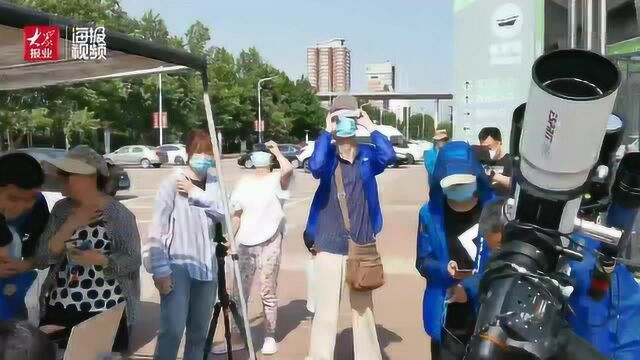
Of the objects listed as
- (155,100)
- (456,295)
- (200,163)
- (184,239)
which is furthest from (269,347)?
(155,100)

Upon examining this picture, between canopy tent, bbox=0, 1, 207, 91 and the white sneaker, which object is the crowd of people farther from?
canopy tent, bbox=0, 1, 207, 91

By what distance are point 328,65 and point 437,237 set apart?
135631mm

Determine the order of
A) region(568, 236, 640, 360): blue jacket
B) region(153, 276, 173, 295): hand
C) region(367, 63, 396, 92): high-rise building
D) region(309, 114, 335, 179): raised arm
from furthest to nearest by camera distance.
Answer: region(367, 63, 396, 92): high-rise building < region(309, 114, 335, 179): raised arm < region(153, 276, 173, 295): hand < region(568, 236, 640, 360): blue jacket

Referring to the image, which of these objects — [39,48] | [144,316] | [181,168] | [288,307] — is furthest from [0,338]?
[288,307]

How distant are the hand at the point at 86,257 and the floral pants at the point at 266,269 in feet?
7.18

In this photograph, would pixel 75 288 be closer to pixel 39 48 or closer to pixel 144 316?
pixel 39 48

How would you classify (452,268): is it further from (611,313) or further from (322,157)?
(322,157)

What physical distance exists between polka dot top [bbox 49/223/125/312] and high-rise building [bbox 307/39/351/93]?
433 feet

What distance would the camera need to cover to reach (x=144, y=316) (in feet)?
22.9

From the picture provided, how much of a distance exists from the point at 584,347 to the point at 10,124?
4806mm

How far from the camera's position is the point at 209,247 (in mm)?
4777

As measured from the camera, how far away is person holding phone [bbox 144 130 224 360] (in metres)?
4.54

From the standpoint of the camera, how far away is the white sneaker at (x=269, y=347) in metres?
5.89

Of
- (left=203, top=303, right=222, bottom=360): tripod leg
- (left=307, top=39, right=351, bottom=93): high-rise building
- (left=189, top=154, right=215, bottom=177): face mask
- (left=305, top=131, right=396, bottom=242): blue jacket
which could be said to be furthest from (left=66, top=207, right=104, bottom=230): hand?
(left=307, top=39, right=351, bottom=93): high-rise building
